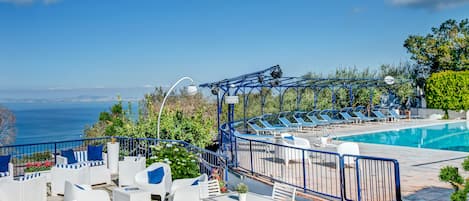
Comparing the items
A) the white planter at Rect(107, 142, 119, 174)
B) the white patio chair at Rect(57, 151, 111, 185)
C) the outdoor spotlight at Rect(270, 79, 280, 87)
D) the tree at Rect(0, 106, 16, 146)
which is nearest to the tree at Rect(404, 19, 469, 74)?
the outdoor spotlight at Rect(270, 79, 280, 87)

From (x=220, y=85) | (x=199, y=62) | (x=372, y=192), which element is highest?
(x=199, y=62)

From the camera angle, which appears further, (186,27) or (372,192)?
(186,27)

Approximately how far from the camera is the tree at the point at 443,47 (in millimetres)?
26703

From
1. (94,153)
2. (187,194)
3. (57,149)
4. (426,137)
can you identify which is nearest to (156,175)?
(187,194)

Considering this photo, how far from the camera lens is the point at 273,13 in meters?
24.8

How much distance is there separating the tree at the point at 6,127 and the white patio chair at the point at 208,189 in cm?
1720

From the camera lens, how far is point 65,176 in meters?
8.09

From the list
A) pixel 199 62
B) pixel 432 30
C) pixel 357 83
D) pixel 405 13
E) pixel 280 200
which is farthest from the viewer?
pixel 199 62

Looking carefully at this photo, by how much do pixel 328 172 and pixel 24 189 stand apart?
19.3ft

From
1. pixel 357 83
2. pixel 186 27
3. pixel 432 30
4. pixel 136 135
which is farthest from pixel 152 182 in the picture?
pixel 432 30

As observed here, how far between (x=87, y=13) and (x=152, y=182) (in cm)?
2165

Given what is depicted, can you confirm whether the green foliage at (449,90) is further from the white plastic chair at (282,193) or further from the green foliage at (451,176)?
the green foliage at (451,176)

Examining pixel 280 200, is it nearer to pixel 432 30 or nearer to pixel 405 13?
pixel 405 13

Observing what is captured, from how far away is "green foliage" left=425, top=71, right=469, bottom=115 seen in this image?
2462 cm
